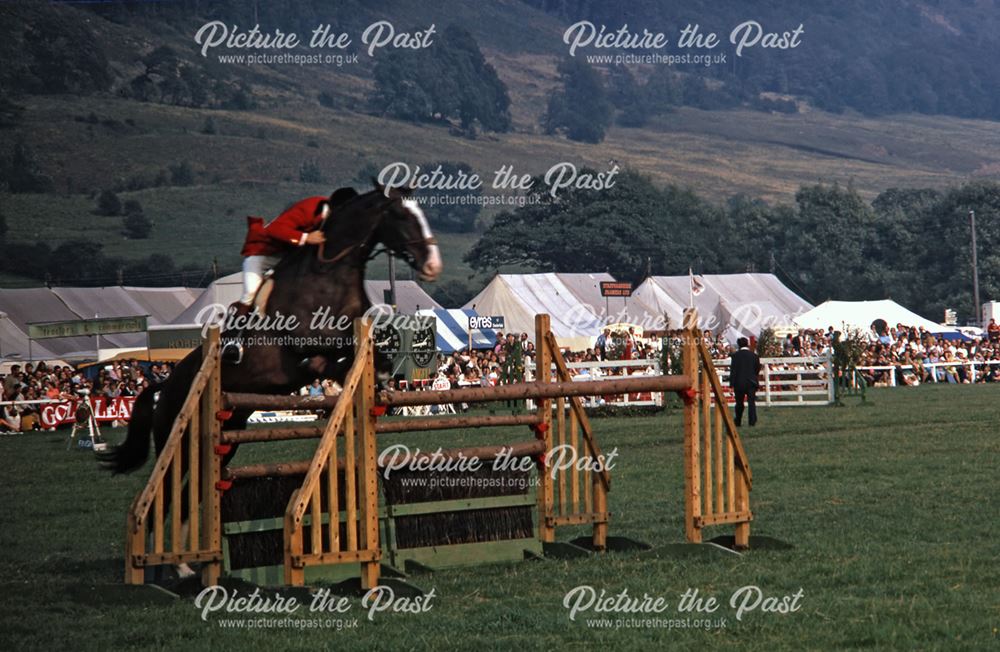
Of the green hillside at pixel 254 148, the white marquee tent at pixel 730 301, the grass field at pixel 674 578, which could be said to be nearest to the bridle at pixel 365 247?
the grass field at pixel 674 578

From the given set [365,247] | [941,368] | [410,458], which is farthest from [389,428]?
[941,368]

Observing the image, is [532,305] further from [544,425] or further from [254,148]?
[254,148]

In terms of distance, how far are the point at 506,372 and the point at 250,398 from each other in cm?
2323

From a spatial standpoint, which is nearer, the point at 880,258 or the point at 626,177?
the point at 880,258

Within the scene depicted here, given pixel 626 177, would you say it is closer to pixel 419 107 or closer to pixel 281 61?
pixel 419 107

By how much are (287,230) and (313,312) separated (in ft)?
2.57

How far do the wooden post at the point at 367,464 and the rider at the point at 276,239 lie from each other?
2.08m

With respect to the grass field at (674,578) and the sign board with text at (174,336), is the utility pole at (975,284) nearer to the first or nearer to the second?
the sign board with text at (174,336)

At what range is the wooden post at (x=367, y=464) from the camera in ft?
28.6

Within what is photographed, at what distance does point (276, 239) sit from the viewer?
35.6ft

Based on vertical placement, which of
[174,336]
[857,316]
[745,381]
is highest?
[857,316]

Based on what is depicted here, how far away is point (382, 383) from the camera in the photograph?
34.0 ft

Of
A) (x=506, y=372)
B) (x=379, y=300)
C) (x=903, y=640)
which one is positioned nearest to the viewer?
(x=903, y=640)

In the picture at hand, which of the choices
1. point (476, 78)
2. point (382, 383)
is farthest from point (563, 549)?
point (476, 78)
